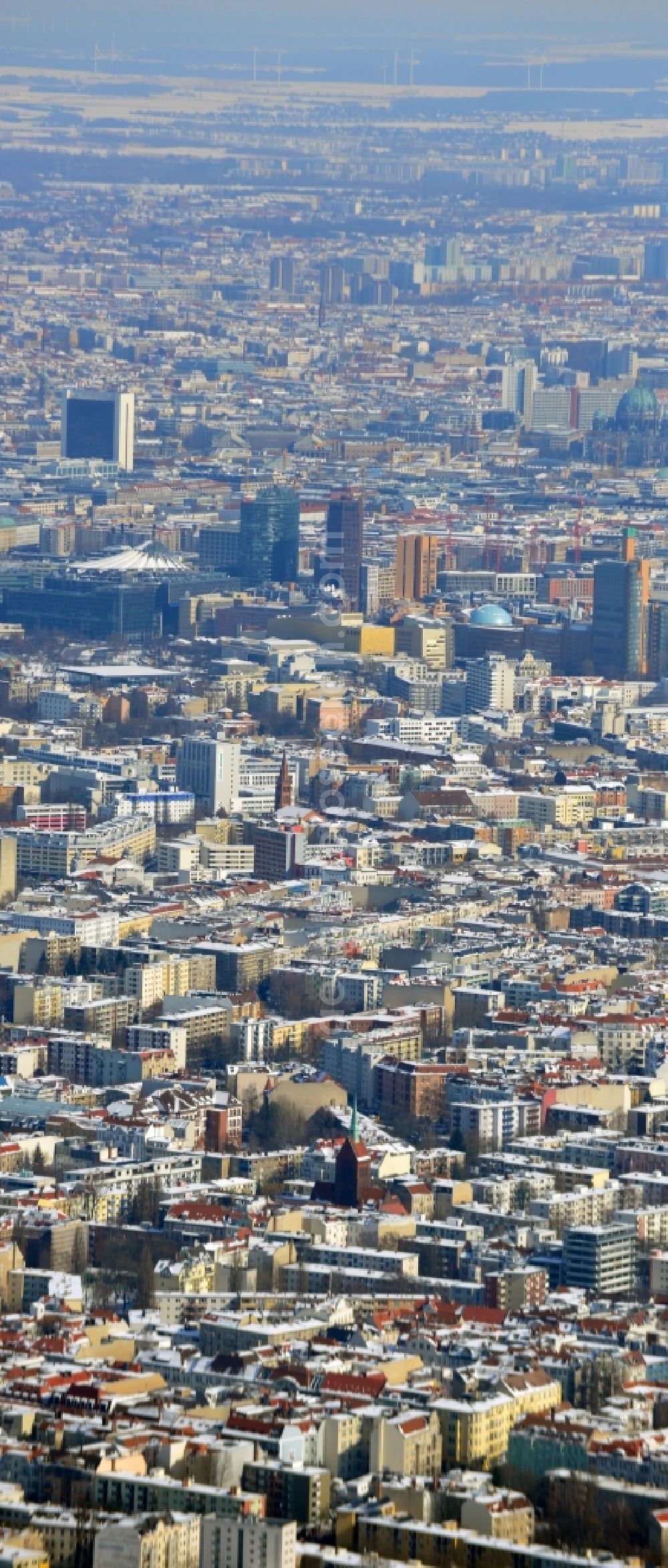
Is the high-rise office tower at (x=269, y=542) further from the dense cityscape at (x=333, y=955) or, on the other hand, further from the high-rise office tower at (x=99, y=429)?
the high-rise office tower at (x=99, y=429)

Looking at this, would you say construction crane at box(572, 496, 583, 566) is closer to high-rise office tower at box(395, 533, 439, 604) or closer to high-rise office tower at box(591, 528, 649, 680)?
high-rise office tower at box(395, 533, 439, 604)

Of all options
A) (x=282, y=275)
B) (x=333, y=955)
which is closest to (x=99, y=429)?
(x=282, y=275)

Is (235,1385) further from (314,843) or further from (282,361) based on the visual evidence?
(282,361)

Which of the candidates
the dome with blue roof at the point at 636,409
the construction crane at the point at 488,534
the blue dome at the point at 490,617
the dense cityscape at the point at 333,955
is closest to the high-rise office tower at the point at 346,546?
the dense cityscape at the point at 333,955

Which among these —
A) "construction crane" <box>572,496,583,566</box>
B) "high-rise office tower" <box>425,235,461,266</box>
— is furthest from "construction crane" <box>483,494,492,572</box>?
"high-rise office tower" <box>425,235,461,266</box>

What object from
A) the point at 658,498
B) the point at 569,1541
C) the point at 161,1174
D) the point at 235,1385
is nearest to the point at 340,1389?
the point at 235,1385

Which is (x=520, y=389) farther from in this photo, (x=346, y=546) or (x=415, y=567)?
(x=415, y=567)

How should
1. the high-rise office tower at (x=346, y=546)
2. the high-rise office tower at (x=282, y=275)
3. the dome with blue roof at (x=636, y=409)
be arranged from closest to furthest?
the high-rise office tower at (x=346, y=546)
the dome with blue roof at (x=636, y=409)
the high-rise office tower at (x=282, y=275)

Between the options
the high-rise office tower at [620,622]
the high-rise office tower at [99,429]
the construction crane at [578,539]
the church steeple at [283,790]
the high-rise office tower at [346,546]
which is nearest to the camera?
the church steeple at [283,790]
